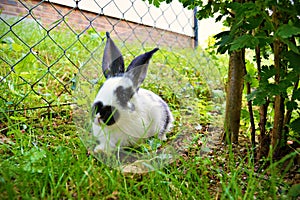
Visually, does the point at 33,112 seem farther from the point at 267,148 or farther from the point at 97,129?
the point at 267,148

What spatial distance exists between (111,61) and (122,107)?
7.5 inches

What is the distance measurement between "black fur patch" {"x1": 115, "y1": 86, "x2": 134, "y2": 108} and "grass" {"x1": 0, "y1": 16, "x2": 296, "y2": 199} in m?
0.14

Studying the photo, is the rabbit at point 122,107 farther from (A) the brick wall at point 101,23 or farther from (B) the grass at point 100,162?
(A) the brick wall at point 101,23

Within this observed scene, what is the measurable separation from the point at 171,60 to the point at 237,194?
0.66m

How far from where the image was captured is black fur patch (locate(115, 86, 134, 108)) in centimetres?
105

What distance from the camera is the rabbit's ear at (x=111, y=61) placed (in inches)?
43.8

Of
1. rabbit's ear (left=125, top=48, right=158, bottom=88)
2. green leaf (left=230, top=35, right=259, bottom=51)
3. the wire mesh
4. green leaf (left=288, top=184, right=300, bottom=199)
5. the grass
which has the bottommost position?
green leaf (left=288, top=184, right=300, bottom=199)

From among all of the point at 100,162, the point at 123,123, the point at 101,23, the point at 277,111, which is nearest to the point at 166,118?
the point at 123,123

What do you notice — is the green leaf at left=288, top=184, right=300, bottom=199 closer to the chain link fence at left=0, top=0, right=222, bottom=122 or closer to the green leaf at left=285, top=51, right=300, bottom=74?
the green leaf at left=285, top=51, right=300, bottom=74

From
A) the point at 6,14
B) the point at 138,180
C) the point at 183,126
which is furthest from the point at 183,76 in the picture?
the point at 6,14

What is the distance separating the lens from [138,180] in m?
1.02

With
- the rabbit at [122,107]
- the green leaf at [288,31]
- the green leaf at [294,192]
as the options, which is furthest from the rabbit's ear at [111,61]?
the green leaf at [294,192]

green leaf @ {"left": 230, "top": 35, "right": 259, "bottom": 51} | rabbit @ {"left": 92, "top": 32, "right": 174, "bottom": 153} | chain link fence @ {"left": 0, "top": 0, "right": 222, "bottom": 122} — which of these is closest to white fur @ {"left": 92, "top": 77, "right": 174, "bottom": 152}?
rabbit @ {"left": 92, "top": 32, "right": 174, "bottom": 153}

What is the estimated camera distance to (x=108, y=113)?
103 cm
